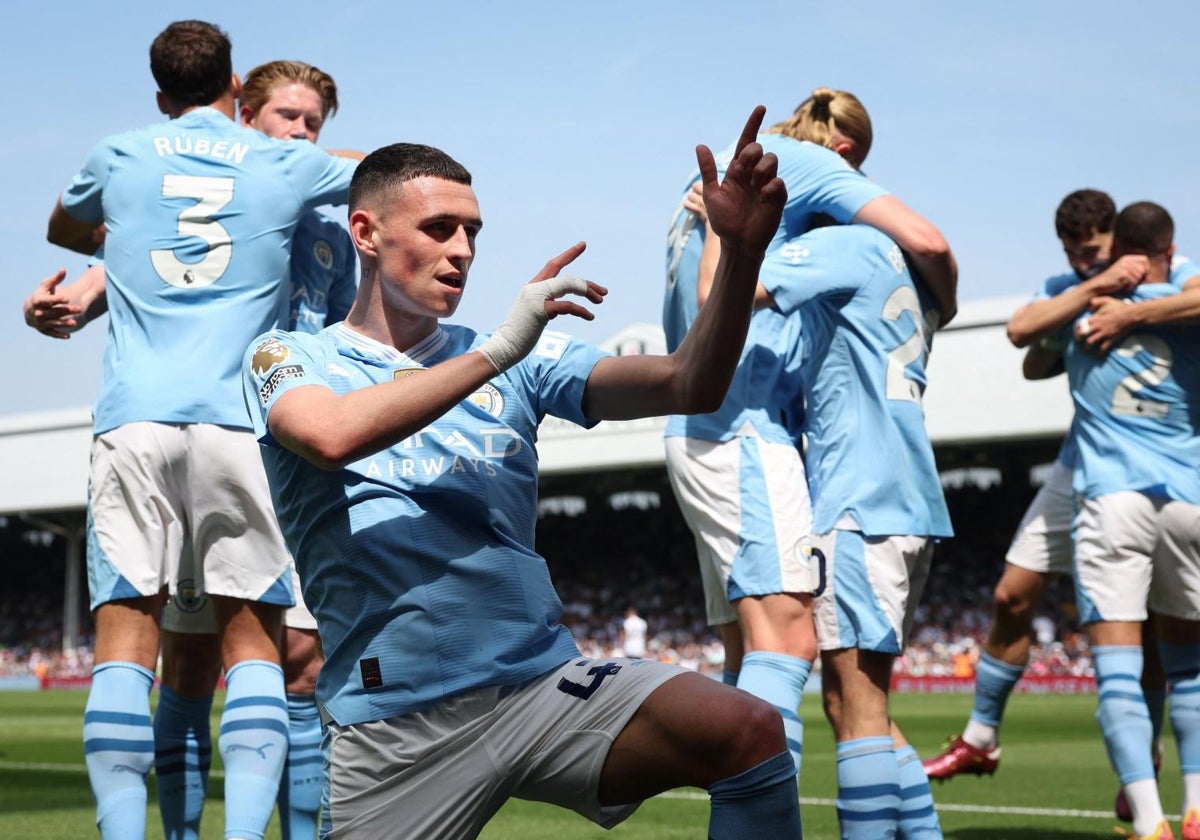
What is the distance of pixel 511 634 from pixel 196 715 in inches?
82.1

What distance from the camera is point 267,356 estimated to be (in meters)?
2.72

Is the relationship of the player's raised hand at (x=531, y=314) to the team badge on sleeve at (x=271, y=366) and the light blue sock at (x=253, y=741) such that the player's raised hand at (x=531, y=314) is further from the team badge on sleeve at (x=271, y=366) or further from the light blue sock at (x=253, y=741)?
the light blue sock at (x=253, y=741)

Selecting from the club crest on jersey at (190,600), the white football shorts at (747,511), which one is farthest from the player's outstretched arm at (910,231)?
the club crest on jersey at (190,600)

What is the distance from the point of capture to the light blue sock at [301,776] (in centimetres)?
443

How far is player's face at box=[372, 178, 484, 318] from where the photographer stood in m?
2.80

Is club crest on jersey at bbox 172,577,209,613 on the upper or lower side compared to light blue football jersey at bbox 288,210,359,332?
lower

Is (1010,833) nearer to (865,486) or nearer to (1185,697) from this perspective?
(1185,697)

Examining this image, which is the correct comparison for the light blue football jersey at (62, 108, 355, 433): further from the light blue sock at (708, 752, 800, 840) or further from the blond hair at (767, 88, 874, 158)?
the light blue sock at (708, 752, 800, 840)

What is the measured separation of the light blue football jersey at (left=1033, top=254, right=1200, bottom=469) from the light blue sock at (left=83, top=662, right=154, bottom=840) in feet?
12.5

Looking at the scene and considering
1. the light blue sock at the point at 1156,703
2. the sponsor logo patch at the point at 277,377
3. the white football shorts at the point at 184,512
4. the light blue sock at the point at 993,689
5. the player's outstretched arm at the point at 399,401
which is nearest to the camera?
the player's outstretched arm at the point at 399,401

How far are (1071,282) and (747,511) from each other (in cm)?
259

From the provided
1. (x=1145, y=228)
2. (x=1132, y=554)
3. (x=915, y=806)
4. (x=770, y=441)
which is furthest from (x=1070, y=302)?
(x=915, y=806)

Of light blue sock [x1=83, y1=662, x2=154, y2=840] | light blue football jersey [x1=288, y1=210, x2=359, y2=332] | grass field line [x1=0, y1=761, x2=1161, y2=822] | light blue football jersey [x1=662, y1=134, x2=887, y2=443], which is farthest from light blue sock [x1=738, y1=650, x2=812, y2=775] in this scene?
grass field line [x1=0, y1=761, x2=1161, y2=822]

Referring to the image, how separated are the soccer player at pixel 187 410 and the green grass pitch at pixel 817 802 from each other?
187 centimetres
